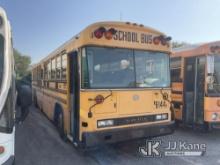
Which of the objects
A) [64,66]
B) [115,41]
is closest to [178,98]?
[115,41]

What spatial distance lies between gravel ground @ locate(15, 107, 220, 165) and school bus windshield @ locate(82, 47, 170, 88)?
5.21ft

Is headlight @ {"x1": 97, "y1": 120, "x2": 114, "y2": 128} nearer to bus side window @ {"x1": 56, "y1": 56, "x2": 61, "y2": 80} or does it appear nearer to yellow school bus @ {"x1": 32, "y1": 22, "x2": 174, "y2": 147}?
yellow school bus @ {"x1": 32, "y1": 22, "x2": 174, "y2": 147}

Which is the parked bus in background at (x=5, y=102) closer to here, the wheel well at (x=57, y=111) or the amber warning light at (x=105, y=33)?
the amber warning light at (x=105, y=33)

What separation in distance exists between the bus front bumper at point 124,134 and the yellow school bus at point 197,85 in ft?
4.79

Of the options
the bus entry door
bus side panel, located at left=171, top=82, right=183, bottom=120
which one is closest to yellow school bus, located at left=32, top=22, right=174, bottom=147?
the bus entry door

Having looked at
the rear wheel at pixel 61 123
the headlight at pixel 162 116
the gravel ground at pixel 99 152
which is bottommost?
the gravel ground at pixel 99 152

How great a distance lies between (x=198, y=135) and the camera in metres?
6.87

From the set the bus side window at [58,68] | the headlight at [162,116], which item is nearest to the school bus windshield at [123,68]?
the headlight at [162,116]

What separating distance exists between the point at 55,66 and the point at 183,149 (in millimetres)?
4171

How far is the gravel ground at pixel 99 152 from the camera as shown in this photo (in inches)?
195

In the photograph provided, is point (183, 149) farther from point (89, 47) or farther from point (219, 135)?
point (89, 47)

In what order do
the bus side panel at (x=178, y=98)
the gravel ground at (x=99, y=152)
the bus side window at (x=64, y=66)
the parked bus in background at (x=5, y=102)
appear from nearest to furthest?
1. the parked bus in background at (x=5, y=102)
2. the gravel ground at (x=99, y=152)
3. the bus side window at (x=64, y=66)
4. the bus side panel at (x=178, y=98)

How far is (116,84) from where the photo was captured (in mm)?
4797

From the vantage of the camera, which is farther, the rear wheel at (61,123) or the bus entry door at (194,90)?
the bus entry door at (194,90)
